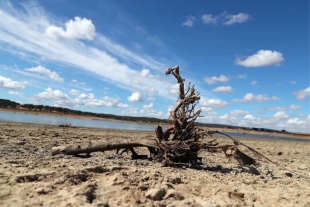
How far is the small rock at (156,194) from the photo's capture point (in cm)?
483

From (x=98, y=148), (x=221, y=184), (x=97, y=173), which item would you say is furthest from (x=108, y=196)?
(x=98, y=148)

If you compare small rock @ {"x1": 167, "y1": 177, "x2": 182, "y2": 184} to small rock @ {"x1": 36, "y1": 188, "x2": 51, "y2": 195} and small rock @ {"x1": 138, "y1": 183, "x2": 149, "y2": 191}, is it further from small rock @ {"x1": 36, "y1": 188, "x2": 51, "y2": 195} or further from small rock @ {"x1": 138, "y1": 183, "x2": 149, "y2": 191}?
small rock @ {"x1": 36, "y1": 188, "x2": 51, "y2": 195}

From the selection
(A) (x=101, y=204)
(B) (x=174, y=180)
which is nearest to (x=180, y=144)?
(B) (x=174, y=180)

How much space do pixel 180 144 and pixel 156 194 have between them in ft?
10.3

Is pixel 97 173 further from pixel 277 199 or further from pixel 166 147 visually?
pixel 277 199

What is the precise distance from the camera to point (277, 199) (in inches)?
212

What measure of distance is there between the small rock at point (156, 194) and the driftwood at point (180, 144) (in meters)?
2.43

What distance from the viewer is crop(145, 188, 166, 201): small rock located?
4.83 m

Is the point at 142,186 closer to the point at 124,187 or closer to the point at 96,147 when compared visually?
the point at 124,187

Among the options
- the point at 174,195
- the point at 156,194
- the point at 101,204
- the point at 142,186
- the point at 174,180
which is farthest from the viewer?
the point at 174,180

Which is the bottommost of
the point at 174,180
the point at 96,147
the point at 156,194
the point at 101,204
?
the point at 101,204

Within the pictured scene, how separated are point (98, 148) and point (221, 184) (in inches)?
148

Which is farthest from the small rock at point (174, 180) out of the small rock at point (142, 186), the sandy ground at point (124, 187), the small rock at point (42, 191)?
the small rock at point (42, 191)

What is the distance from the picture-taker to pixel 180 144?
791 cm
